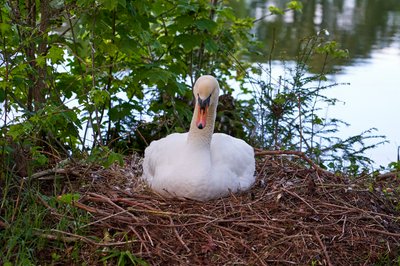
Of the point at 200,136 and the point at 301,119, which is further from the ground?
the point at 200,136

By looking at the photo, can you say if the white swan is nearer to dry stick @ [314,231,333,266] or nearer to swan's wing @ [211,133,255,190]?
swan's wing @ [211,133,255,190]

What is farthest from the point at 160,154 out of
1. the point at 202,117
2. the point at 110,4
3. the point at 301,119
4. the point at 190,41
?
the point at 301,119

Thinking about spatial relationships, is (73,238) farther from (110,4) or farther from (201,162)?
(110,4)

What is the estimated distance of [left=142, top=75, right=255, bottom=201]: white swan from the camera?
513cm

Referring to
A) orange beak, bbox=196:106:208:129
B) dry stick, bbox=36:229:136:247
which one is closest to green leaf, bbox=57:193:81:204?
dry stick, bbox=36:229:136:247

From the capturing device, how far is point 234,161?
5367 mm

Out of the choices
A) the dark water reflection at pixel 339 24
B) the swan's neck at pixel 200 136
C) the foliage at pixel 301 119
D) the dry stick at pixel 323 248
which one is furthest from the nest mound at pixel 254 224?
the dark water reflection at pixel 339 24

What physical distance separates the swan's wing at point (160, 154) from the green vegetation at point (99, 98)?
1.05 feet

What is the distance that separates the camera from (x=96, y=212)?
15.9ft

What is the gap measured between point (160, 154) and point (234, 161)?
1.67ft

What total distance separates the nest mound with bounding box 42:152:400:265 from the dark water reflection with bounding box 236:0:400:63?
6802 millimetres

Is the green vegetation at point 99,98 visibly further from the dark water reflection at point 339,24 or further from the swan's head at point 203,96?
the dark water reflection at point 339,24

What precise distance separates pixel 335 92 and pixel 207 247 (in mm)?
7822

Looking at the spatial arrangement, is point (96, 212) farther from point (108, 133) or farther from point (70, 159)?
point (108, 133)
